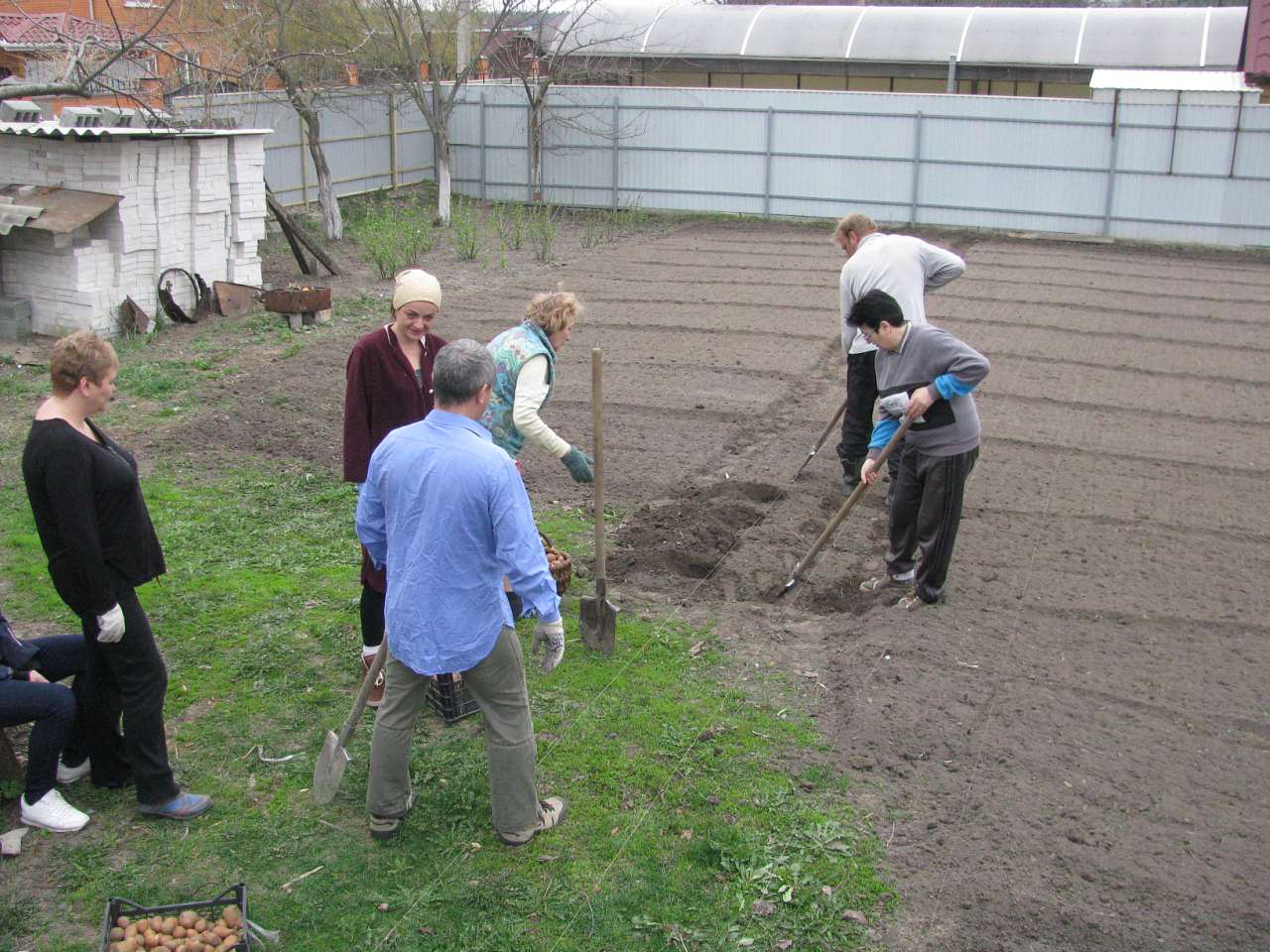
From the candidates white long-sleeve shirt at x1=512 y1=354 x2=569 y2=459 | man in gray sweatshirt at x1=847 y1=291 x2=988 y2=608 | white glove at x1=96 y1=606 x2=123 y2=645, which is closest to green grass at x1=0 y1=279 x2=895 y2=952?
white glove at x1=96 y1=606 x2=123 y2=645

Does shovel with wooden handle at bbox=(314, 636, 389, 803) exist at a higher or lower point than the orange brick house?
lower

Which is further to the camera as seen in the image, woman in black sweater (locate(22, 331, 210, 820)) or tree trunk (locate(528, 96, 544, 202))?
tree trunk (locate(528, 96, 544, 202))

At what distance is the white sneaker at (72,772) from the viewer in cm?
446

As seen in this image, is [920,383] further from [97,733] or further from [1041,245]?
[1041,245]

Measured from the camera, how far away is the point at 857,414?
7.71 m

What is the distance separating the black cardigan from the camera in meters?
3.86

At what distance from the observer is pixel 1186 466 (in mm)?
8406

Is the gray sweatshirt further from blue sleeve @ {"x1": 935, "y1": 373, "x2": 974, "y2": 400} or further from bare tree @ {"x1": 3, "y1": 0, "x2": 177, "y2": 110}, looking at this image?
bare tree @ {"x1": 3, "y1": 0, "x2": 177, "y2": 110}

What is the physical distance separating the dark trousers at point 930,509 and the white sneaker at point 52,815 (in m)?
3.89

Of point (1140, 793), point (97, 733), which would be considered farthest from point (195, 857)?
point (1140, 793)

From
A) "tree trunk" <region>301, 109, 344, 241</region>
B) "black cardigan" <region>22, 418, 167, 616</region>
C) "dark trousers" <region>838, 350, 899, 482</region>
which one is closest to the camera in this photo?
"black cardigan" <region>22, 418, 167, 616</region>

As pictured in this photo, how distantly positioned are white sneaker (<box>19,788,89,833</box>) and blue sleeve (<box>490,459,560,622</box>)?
1.85 metres

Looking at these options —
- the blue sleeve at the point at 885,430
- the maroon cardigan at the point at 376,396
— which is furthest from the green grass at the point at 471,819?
the blue sleeve at the point at 885,430

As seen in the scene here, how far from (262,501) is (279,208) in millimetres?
7426
